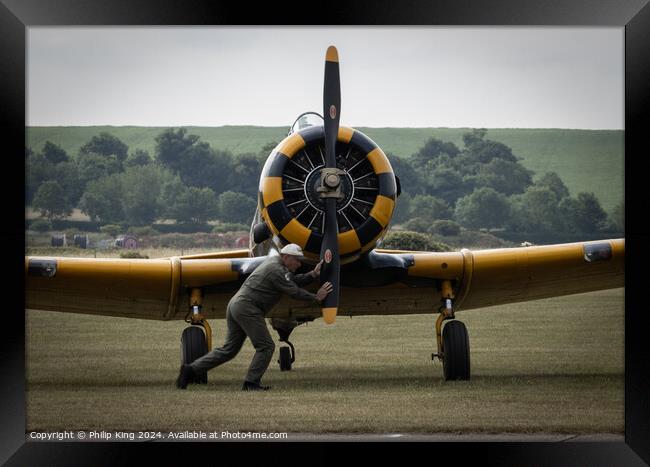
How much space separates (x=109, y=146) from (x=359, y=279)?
40769mm

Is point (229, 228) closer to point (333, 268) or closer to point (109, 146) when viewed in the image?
point (109, 146)

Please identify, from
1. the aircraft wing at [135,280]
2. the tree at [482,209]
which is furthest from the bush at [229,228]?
the aircraft wing at [135,280]

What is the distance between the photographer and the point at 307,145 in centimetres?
959

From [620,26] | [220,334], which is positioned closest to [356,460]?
[620,26]

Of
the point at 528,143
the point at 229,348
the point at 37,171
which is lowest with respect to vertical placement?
the point at 229,348

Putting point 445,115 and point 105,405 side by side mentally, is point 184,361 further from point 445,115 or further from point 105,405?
point 445,115

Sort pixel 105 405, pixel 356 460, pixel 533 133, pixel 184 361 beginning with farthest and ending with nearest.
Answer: pixel 533 133 < pixel 184 361 < pixel 105 405 < pixel 356 460

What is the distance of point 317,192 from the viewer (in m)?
9.50

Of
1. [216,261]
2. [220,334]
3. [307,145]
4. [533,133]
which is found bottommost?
[220,334]

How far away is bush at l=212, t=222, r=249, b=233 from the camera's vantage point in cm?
3997

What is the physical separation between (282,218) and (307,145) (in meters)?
0.74

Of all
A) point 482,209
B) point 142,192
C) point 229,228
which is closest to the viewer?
point 229,228

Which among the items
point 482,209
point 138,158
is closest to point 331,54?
point 482,209

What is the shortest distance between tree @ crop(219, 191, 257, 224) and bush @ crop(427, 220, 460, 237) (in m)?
8.92
